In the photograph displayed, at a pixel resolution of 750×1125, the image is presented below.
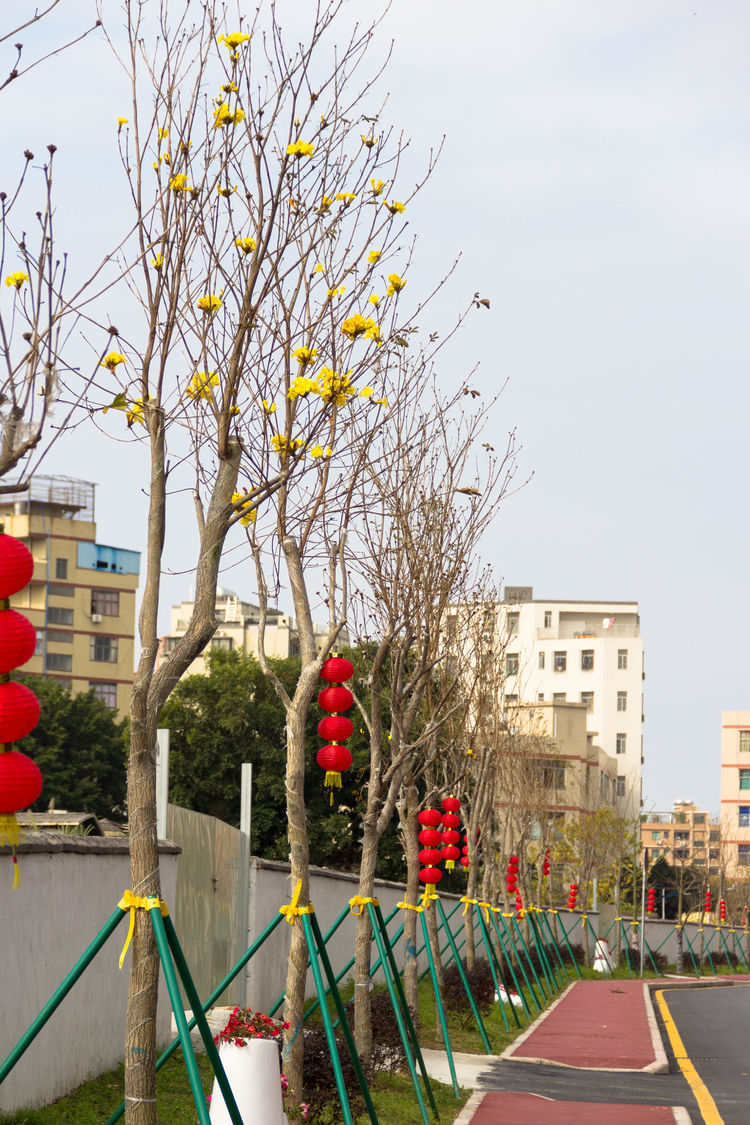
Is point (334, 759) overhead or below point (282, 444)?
below

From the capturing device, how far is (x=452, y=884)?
40125 mm

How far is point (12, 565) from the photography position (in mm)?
5539

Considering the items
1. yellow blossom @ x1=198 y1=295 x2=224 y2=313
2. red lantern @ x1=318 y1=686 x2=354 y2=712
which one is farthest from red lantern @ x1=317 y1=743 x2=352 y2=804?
yellow blossom @ x1=198 y1=295 x2=224 y2=313

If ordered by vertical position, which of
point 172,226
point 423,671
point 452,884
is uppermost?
point 172,226

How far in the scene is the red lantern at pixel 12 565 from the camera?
551cm

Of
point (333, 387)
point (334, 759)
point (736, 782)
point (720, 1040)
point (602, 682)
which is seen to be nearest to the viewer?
point (333, 387)

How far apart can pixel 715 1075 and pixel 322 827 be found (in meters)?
18.5


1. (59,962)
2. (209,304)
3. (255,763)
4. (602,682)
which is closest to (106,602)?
(602,682)

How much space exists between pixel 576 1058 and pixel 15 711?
14.8 metres

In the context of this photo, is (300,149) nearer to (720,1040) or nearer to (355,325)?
(355,325)

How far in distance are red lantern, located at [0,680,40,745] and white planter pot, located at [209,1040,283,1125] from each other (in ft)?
12.8

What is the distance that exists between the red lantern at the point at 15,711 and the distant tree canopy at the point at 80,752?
44443 mm

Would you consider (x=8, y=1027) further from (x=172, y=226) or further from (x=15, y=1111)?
(x=172, y=226)

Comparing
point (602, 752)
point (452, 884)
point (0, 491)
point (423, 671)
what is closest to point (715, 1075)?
point (423, 671)
